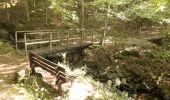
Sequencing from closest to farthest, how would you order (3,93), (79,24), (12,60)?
1. (3,93)
2. (12,60)
3. (79,24)

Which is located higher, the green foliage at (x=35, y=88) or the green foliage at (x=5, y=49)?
the green foliage at (x=5, y=49)

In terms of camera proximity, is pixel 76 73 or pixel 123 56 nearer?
pixel 76 73

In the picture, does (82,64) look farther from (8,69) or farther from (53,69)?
(53,69)

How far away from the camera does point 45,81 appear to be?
1106 cm

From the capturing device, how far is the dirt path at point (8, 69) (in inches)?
396

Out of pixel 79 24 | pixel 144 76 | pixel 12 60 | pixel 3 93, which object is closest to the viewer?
pixel 3 93

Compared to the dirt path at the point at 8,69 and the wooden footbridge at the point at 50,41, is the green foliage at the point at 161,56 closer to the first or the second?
the wooden footbridge at the point at 50,41

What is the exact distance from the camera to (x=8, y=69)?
12.5 m

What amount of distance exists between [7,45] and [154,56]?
1001 cm

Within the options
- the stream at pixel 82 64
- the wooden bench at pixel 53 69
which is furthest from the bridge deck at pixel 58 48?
A: the wooden bench at pixel 53 69

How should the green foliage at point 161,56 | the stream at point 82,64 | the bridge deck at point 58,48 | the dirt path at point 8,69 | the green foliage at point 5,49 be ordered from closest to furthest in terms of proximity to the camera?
the dirt path at point 8,69 → the stream at point 82,64 → the bridge deck at point 58,48 → the green foliage at point 5,49 → the green foliage at point 161,56

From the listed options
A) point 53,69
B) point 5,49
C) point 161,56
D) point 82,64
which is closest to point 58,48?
point 82,64

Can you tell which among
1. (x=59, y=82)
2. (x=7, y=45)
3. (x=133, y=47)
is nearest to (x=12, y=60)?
(x=7, y=45)

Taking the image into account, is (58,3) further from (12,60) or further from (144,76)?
(144,76)
